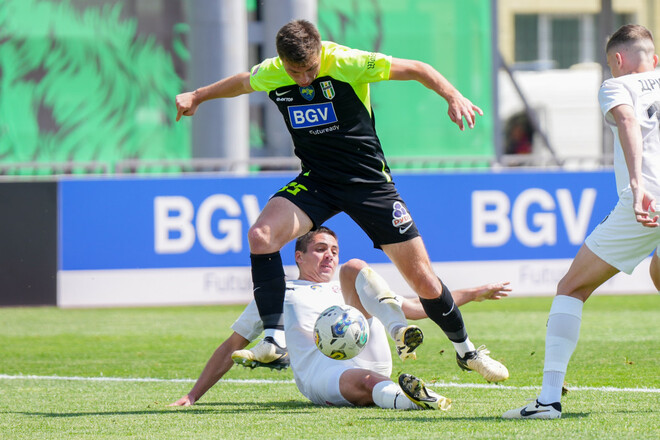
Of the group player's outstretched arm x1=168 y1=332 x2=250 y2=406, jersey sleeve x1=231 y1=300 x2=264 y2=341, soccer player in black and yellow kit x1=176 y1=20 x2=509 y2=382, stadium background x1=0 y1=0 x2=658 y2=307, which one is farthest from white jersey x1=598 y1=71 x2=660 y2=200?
stadium background x1=0 y1=0 x2=658 y2=307

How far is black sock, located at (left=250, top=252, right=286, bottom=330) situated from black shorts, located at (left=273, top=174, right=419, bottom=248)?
361 mm

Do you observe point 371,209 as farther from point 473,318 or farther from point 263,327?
point 473,318

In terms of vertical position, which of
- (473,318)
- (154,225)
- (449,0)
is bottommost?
(473,318)

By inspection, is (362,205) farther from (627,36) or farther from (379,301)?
(627,36)

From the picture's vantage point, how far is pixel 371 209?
6773 mm

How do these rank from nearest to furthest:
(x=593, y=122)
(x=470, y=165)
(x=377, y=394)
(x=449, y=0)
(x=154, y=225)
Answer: (x=377, y=394) → (x=154, y=225) → (x=470, y=165) → (x=449, y=0) → (x=593, y=122)

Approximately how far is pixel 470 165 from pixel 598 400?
13.5 meters

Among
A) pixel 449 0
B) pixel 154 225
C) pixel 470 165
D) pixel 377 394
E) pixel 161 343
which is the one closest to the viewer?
pixel 377 394

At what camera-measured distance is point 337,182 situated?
684 centimetres

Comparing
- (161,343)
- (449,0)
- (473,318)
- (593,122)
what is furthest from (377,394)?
(593,122)

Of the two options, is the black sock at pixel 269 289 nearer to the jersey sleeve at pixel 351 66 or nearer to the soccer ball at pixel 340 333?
the soccer ball at pixel 340 333

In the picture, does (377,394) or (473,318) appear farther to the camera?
(473,318)

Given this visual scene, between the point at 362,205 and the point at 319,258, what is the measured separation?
16.6 inches

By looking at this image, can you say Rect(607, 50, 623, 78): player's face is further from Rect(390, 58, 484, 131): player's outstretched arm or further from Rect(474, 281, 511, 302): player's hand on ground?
Rect(474, 281, 511, 302): player's hand on ground
